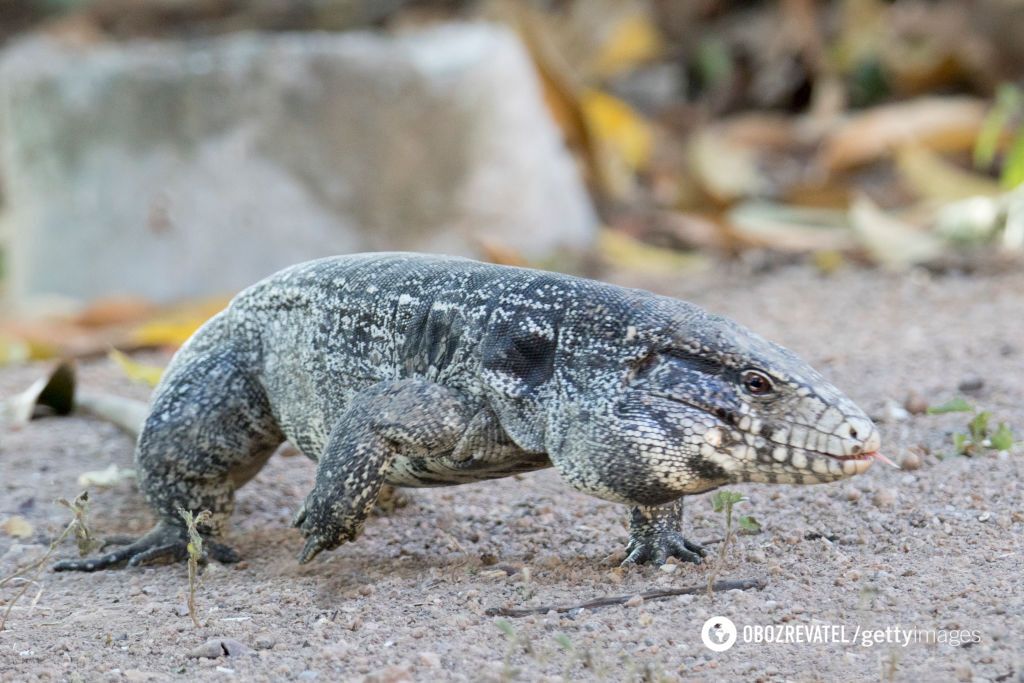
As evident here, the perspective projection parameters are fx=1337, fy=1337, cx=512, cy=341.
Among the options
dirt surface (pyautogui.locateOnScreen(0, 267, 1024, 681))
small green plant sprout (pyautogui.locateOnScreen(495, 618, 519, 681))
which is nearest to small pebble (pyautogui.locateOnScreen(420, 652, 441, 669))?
dirt surface (pyautogui.locateOnScreen(0, 267, 1024, 681))

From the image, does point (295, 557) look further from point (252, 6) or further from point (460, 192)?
point (252, 6)

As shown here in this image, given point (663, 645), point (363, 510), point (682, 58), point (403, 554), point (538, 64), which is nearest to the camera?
point (663, 645)

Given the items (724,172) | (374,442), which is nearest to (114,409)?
(374,442)

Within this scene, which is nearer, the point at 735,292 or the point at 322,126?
the point at 735,292

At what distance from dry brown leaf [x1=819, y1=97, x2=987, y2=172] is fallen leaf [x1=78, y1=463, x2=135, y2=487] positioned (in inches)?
307

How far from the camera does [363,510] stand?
13.5 feet

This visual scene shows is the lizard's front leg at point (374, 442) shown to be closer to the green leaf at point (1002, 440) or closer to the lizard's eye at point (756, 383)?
the lizard's eye at point (756, 383)

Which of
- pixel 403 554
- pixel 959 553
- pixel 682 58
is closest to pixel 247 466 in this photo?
pixel 403 554

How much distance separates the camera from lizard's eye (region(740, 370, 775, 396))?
12.3 ft

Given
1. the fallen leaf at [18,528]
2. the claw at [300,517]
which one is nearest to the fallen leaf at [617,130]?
the fallen leaf at [18,528]

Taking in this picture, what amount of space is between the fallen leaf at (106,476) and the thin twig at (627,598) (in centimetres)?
247

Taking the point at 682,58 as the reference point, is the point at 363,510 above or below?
below

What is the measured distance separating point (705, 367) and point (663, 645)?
818 mm

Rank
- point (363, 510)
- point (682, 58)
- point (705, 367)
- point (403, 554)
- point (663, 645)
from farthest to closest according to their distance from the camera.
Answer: point (682, 58), point (403, 554), point (363, 510), point (705, 367), point (663, 645)
